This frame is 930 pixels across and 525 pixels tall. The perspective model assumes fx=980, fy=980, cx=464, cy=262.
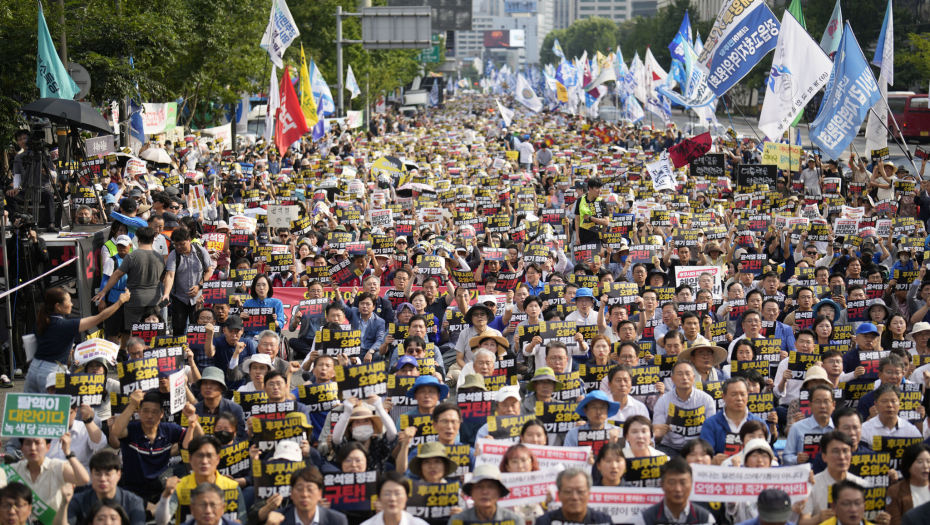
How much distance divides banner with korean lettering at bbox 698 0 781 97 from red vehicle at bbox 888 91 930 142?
27.9 m

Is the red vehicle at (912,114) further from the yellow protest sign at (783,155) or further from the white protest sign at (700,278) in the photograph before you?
the white protest sign at (700,278)

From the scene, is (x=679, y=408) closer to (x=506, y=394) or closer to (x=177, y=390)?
(x=506, y=394)

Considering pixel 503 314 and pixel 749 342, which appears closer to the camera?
pixel 749 342

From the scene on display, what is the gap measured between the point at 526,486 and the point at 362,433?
72.5 inches

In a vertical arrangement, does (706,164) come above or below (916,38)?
below

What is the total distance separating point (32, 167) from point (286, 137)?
9025 mm

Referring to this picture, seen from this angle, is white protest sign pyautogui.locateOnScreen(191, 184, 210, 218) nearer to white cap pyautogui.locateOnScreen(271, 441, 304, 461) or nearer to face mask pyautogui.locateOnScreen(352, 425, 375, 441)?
face mask pyautogui.locateOnScreen(352, 425, 375, 441)

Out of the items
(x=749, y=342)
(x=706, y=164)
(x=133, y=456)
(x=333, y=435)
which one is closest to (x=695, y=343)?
(x=749, y=342)

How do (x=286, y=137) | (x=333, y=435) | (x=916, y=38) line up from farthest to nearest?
(x=916, y=38) → (x=286, y=137) → (x=333, y=435)

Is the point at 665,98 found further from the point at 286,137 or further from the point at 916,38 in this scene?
the point at 286,137

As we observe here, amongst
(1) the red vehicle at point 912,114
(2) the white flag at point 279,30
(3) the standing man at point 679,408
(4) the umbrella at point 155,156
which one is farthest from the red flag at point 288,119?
(1) the red vehicle at point 912,114

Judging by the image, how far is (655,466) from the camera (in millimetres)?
7086

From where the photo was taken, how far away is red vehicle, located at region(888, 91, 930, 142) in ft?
146

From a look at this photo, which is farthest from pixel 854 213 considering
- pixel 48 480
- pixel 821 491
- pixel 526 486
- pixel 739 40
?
pixel 48 480
